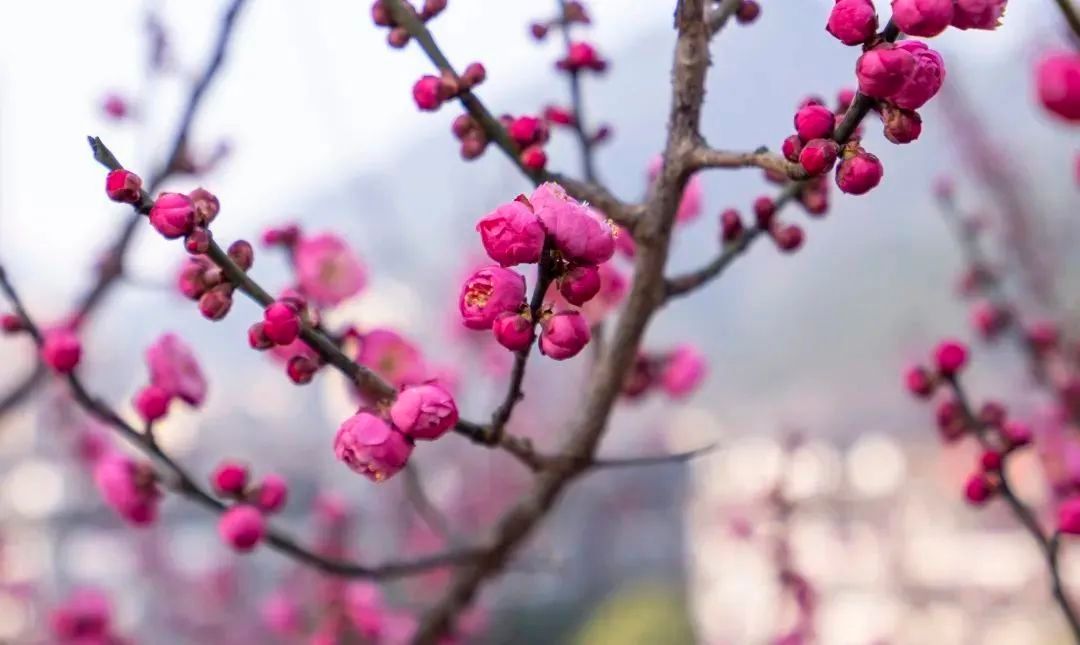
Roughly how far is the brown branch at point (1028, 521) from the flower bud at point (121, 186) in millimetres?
453

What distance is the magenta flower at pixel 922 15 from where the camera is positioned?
0.30 metres

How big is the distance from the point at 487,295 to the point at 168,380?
11.2 inches

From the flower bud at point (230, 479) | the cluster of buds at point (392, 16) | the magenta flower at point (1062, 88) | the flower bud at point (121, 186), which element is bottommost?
the flower bud at point (230, 479)

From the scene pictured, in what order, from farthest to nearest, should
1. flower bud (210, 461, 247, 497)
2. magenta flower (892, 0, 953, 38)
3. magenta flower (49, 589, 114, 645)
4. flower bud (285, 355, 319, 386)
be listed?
magenta flower (49, 589, 114, 645) < flower bud (210, 461, 247, 497) < flower bud (285, 355, 319, 386) < magenta flower (892, 0, 953, 38)

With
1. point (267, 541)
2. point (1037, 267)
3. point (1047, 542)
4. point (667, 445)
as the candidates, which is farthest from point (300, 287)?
point (667, 445)

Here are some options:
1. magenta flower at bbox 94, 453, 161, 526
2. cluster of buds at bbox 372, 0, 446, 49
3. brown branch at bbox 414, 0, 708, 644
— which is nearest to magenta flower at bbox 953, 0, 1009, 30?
brown branch at bbox 414, 0, 708, 644

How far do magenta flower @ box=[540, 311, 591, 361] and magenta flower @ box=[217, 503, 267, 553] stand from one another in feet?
0.78

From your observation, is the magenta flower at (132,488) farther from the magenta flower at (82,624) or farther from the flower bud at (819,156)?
the flower bud at (819,156)

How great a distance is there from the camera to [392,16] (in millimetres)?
434

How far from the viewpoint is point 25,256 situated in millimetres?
2100

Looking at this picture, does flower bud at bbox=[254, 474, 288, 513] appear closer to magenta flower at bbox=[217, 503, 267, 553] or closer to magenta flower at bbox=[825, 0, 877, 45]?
magenta flower at bbox=[217, 503, 267, 553]

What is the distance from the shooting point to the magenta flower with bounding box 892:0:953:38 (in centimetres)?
30

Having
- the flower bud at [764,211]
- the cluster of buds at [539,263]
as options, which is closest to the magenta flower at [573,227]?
the cluster of buds at [539,263]

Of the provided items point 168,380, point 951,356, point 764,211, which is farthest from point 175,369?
point 951,356
